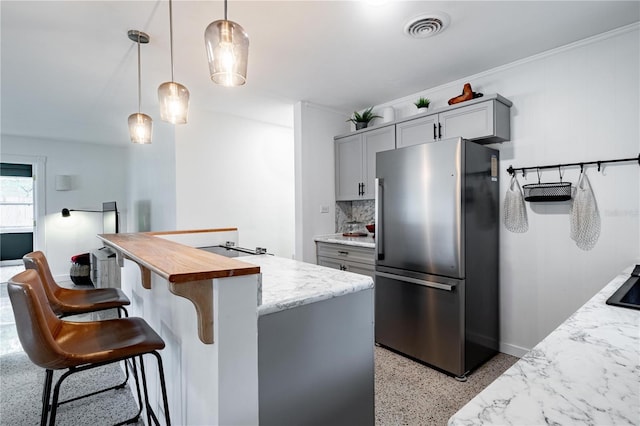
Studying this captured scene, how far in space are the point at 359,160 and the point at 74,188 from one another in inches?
215

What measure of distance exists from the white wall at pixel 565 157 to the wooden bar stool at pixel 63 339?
2653 millimetres

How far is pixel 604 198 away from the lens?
2.26 meters

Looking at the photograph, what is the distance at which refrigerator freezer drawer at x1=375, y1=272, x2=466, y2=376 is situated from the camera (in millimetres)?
2354

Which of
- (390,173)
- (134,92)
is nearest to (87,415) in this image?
(390,173)

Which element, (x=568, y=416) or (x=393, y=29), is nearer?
(x=568, y=416)

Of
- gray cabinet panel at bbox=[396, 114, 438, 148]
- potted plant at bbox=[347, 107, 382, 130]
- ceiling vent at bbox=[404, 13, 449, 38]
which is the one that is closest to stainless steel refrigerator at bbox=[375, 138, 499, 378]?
gray cabinet panel at bbox=[396, 114, 438, 148]

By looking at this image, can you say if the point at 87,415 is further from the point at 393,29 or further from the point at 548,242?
the point at 548,242

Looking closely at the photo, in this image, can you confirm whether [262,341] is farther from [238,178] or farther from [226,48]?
[238,178]

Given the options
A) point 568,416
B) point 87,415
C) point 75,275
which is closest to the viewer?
point 568,416

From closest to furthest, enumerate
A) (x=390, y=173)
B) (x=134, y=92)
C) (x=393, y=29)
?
→ (x=393, y=29) → (x=390, y=173) → (x=134, y=92)

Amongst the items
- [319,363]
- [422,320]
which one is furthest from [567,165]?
[319,363]

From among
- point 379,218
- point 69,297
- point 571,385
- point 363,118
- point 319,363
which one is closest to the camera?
point 571,385

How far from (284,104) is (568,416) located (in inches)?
145

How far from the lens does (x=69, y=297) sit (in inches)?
76.6
